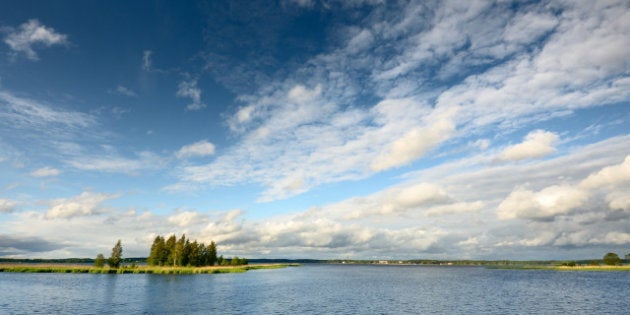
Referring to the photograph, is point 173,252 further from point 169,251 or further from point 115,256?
point 115,256

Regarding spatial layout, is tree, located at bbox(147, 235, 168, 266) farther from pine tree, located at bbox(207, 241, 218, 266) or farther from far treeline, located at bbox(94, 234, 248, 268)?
pine tree, located at bbox(207, 241, 218, 266)

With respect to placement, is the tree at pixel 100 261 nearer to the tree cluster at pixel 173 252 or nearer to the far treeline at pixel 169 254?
the far treeline at pixel 169 254

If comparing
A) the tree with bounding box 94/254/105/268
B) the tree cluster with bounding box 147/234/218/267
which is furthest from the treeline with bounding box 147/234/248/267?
the tree with bounding box 94/254/105/268

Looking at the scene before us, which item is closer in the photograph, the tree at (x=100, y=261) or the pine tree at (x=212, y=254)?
the tree at (x=100, y=261)

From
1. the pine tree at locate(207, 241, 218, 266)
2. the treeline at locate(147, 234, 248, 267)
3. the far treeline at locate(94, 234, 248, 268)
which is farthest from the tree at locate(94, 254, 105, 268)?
the pine tree at locate(207, 241, 218, 266)

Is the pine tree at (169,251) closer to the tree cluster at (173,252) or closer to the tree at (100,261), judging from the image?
the tree cluster at (173,252)

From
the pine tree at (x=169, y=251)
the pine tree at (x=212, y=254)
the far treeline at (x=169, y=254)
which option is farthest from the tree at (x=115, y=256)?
the pine tree at (x=212, y=254)

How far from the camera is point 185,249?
550 feet

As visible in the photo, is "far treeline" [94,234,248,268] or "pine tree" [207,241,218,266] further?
"pine tree" [207,241,218,266]

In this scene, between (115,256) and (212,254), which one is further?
(212,254)

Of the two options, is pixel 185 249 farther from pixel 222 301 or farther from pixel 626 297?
pixel 626 297

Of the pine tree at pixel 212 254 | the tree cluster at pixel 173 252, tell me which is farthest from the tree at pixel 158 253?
the pine tree at pixel 212 254

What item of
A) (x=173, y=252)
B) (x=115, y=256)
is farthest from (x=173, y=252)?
(x=115, y=256)

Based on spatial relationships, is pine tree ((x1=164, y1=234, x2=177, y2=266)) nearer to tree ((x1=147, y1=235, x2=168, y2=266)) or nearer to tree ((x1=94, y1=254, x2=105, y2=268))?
tree ((x1=147, y1=235, x2=168, y2=266))
